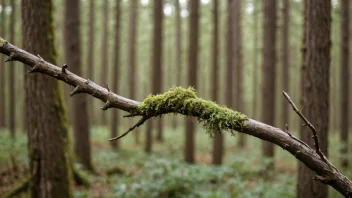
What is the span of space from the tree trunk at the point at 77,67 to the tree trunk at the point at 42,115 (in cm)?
454

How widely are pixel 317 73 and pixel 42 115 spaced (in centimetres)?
506

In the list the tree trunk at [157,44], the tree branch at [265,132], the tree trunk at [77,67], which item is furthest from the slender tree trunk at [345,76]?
the tree branch at [265,132]

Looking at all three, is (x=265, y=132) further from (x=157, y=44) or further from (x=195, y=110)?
(x=157, y=44)

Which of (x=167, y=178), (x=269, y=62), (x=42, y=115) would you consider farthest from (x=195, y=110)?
(x=269, y=62)

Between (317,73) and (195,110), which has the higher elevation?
(317,73)

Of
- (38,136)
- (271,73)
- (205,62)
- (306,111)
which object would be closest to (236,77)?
(271,73)

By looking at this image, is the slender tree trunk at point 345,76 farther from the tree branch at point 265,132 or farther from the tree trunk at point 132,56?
the tree branch at point 265,132

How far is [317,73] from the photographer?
215 inches

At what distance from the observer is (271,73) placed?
12844 mm

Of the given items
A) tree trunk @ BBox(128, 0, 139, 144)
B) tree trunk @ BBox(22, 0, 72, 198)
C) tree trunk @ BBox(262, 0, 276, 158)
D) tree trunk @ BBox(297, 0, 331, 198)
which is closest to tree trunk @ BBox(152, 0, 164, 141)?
tree trunk @ BBox(128, 0, 139, 144)

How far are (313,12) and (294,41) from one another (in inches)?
1071

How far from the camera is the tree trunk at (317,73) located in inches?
213

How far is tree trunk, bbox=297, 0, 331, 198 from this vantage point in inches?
213

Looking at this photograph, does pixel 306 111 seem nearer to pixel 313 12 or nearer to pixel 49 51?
pixel 313 12
